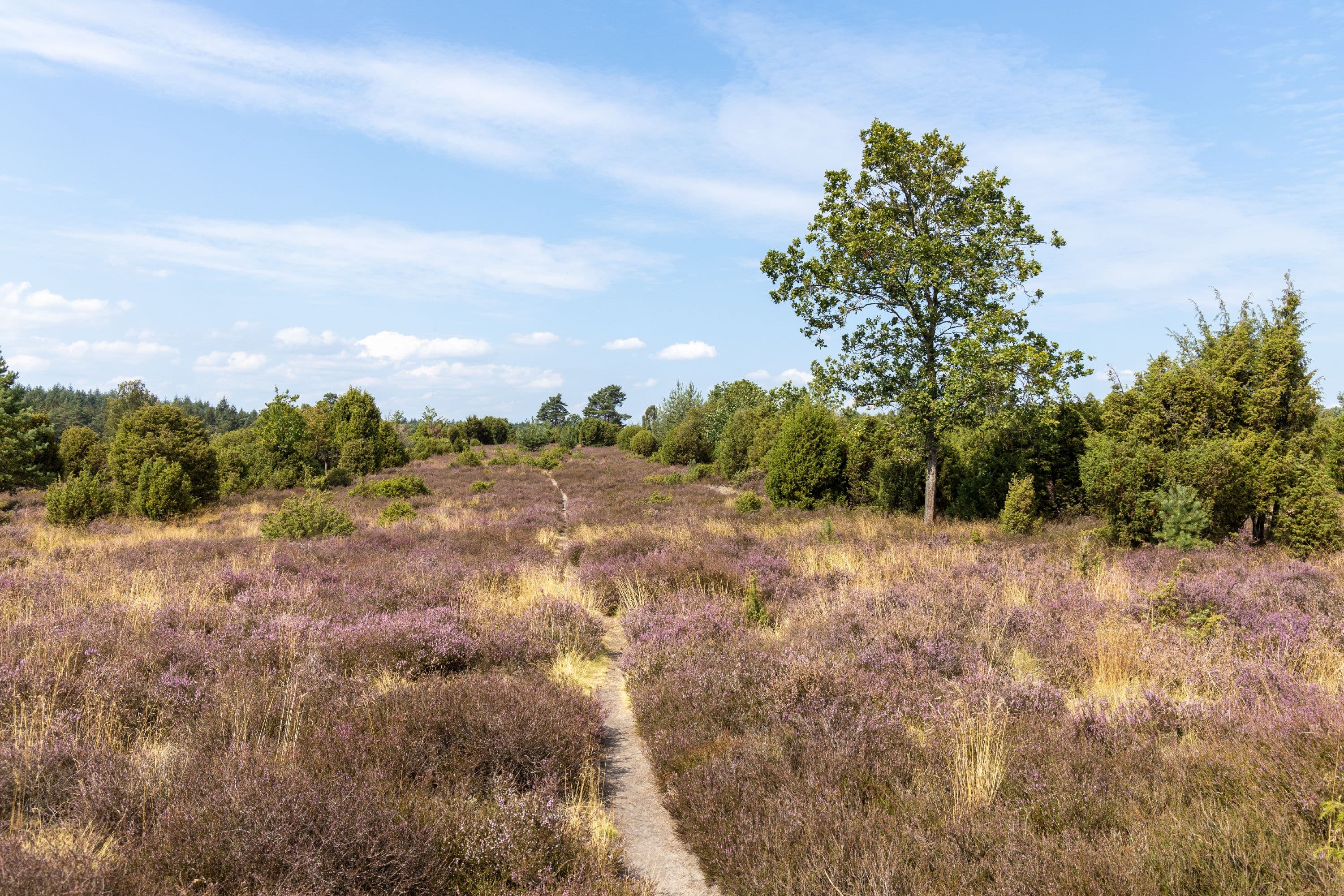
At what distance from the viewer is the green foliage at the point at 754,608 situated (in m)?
8.86

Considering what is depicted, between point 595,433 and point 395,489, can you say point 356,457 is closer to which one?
point 395,489

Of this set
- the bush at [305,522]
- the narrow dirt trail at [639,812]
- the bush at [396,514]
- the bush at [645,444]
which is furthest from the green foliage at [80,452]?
the bush at [645,444]

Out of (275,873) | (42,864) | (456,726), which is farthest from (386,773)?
(42,864)

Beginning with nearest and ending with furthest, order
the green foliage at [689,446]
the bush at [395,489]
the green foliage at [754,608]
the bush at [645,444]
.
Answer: the green foliage at [754,608] < the bush at [395,489] < the green foliage at [689,446] < the bush at [645,444]

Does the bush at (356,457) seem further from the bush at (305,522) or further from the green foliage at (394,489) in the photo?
the bush at (305,522)

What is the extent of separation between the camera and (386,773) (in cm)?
420

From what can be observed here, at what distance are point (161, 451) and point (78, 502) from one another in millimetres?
3045

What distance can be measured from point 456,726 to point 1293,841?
4.96 metres

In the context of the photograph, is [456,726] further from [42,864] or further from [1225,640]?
[1225,640]

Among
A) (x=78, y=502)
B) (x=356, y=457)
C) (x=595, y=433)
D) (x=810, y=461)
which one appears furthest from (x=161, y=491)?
(x=595, y=433)

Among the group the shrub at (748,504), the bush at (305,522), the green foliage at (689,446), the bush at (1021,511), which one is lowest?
the bush at (305,522)

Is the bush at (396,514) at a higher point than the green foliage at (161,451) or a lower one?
lower

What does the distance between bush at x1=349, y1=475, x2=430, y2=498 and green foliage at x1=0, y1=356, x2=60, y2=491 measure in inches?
585

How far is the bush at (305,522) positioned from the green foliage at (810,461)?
1378 centimetres
